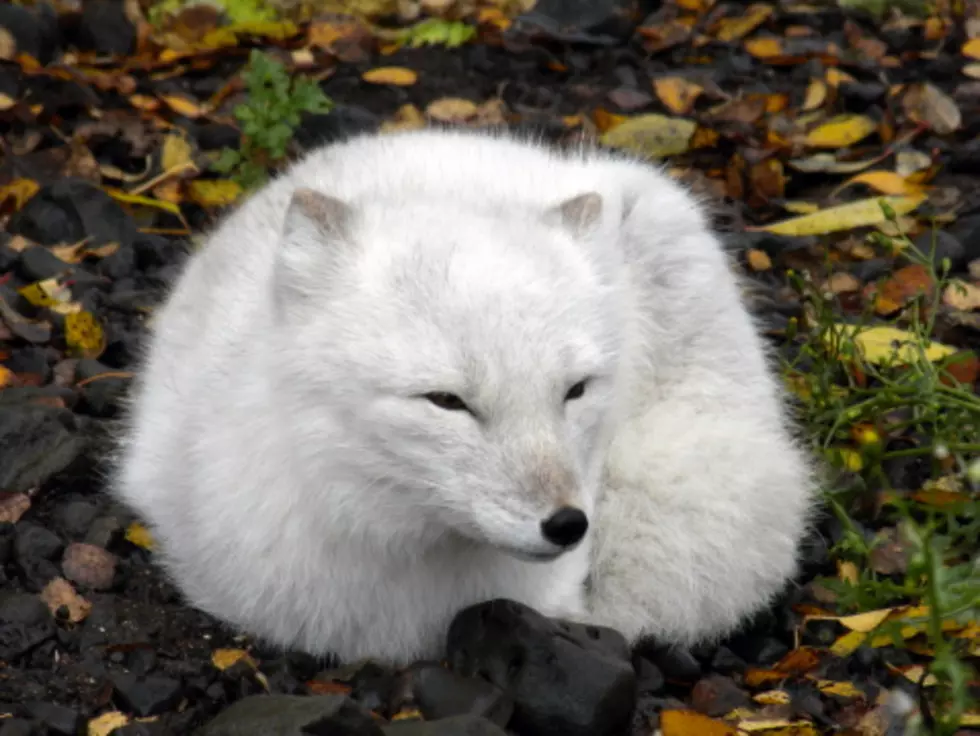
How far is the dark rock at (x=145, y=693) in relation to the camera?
3629mm

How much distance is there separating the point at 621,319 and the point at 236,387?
96 cm

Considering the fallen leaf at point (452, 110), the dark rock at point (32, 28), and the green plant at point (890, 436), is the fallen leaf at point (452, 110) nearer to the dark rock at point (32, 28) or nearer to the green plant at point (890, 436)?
the dark rock at point (32, 28)

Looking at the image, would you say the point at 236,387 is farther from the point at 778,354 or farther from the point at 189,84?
the point at 189,84

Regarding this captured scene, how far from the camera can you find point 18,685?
3648mm

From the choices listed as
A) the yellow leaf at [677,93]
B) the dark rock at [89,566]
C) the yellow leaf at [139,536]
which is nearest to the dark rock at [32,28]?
the yellow leaf at [677,93]

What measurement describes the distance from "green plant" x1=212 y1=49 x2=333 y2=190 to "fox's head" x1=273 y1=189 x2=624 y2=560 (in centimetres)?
244

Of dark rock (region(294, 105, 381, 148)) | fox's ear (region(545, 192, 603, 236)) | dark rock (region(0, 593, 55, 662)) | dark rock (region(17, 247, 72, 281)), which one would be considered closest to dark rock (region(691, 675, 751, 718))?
fox's ear (region(545, 192, 603, 236))

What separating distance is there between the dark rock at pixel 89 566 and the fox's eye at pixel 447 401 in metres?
1.32

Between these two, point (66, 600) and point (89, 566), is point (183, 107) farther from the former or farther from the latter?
point (66, 600)

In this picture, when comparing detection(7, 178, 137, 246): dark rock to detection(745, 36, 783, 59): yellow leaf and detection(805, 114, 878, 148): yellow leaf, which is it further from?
detection(745, 36, 783, 59): yellow leaf

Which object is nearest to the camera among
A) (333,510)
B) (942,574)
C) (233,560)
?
(942,574)

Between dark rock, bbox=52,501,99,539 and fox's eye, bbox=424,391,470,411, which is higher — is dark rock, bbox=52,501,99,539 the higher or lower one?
the lower one

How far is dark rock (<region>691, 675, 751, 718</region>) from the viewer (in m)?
3.87

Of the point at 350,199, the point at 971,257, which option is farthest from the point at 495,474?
the point at 971,257
